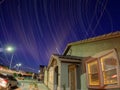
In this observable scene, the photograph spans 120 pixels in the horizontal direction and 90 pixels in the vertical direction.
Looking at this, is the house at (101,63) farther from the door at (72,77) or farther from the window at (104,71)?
the door at (72,77)

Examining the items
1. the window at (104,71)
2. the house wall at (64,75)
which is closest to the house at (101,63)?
the window at (104,71)

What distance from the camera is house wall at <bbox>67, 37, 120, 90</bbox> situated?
8711 mm

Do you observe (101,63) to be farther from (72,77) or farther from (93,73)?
→ (72,77)

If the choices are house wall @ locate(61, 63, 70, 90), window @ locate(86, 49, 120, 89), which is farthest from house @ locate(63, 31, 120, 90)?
house wall @ locate(61, 63, 70, 90)

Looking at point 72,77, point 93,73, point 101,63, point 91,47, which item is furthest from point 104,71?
point 72,77

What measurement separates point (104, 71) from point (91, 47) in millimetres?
2617

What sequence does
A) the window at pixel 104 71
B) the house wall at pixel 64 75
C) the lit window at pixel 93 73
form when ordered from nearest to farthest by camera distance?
the window at pixel 104 71
the lit window at pixel 93 73
the house wall at pixel 64 75

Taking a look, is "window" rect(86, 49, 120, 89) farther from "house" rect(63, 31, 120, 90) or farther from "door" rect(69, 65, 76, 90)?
"door" rect(69, 65, 76, 90)

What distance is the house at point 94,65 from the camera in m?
8.12

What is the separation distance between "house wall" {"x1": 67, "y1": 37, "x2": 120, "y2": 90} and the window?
470mm

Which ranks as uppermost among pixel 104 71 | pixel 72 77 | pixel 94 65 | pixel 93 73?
pixel 94 65

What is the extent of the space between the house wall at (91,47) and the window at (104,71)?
0.47 m

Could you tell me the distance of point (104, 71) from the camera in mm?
8719

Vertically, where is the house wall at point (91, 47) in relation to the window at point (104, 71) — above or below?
above
